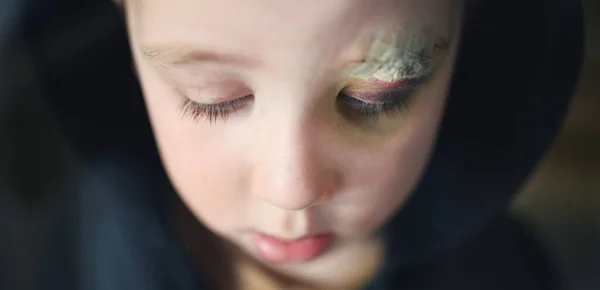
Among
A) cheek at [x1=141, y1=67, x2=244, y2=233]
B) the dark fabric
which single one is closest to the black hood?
the dark fabric

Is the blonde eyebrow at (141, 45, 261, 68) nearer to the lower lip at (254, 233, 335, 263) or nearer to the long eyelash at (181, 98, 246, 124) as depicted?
the long eyelash at (181, 98, 246, 124)

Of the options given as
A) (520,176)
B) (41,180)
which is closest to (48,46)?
(41,180)

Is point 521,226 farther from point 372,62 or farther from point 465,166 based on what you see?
point 372,62

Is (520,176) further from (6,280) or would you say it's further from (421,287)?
(6,280)

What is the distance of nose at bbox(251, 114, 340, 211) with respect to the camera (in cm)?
32

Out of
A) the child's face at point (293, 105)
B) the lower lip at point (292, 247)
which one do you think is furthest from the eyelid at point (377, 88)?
the lower lip at point (292, 247)

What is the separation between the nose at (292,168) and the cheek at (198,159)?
0.06ft

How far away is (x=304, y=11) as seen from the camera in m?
0.28

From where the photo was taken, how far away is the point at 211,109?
33 centimetres

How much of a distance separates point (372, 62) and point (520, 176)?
0.58 ft

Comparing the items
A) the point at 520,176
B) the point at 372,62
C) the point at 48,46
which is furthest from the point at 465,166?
the point at 48,46

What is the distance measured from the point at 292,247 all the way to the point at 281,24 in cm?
16

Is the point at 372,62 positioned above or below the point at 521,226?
above

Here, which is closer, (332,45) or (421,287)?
(332,45)
